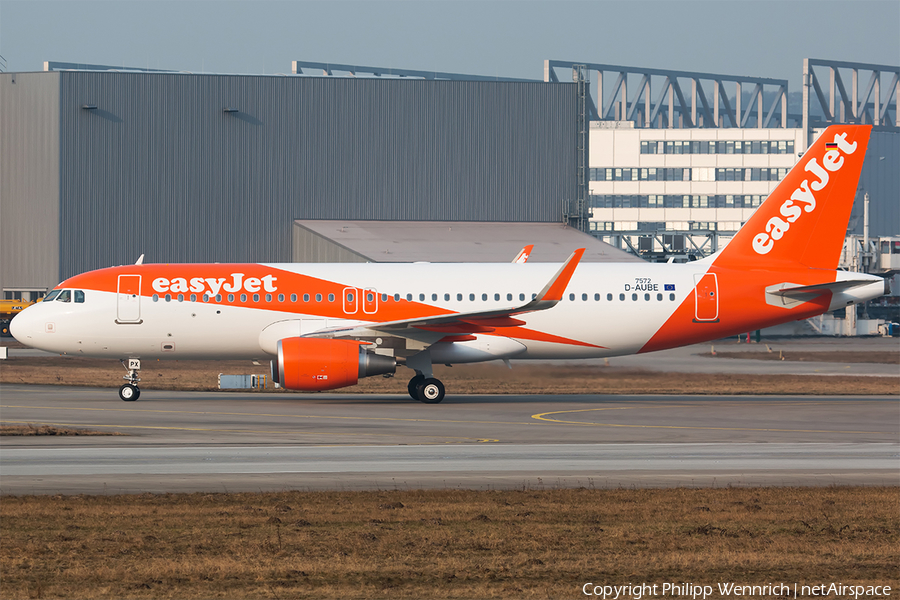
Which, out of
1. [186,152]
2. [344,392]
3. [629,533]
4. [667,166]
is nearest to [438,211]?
[186,152]

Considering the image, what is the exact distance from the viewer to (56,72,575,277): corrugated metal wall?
62.3 meters

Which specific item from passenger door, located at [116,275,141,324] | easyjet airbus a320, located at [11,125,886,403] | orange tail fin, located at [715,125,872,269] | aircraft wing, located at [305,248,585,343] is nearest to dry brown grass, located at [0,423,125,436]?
easyjet airbus a320, located at [11,125,886,403]

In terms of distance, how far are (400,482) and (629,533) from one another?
4.79 m

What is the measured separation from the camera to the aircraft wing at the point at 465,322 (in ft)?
96.0

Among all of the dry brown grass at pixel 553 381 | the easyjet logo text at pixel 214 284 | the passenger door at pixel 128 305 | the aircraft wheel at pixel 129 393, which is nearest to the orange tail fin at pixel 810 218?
the dry brown grass at pixel 553 381

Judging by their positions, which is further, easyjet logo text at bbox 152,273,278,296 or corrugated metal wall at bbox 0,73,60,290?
corrugated metal wall at bbox 0,73,60,290

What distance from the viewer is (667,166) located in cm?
13438

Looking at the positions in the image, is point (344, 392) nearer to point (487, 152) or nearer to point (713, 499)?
point (713, 499)

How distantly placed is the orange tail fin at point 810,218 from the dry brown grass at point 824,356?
19.6 m

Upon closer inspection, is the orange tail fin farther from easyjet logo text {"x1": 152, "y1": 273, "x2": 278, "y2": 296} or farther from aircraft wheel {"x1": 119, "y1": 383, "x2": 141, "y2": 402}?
aircraft wheel {"x1": 119, "y1": 383, "x2": 141, "y2": 402}

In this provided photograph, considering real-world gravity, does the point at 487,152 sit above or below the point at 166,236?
above

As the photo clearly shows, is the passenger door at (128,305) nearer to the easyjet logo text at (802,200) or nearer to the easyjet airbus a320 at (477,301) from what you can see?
the easyjet airbus a320 at (477,301)

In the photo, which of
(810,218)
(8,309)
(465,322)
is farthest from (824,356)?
(8,309)

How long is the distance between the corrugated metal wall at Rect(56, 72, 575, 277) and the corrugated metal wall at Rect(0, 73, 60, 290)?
856 mm
